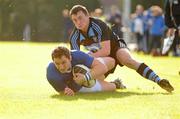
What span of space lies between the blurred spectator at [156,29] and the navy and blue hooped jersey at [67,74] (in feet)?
56.5

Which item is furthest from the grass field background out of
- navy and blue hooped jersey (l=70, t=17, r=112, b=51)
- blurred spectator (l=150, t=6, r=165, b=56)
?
blurred spectator (l=150, t=6, r=165, b=56)

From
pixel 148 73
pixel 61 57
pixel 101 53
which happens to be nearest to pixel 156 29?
pixel 101 53

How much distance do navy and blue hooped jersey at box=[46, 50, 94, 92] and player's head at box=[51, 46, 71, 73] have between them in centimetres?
22

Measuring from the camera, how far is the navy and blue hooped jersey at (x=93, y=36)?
1020 centimetres

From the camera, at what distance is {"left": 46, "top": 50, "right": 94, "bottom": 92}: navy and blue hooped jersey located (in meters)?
9.55

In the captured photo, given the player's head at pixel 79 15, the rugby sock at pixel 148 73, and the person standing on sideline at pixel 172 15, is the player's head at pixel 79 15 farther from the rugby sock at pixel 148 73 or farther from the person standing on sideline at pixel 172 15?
the person standing on sideline at pixel 172 15

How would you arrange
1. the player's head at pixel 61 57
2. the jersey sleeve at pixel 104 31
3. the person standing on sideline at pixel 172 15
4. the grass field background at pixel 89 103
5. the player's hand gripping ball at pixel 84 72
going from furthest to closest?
1. the person standing on sideline at pixel 172 15
2. the jersey sleeve at pixel 104 31
3. the player's hand gripping ball at pixel 84 72
4. the player's head at pixel 61 57
5. the grass field background at pixel 89 103

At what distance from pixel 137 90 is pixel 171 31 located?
430 cm

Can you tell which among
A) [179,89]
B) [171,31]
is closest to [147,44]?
[171,31]

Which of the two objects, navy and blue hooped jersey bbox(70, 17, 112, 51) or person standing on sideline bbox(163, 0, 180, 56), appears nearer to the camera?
navy and blue hooped jersey bbox(70, 17, 112, 51)

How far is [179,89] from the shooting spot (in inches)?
418

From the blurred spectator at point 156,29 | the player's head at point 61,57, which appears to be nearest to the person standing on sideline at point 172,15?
the player's head at point 61,57

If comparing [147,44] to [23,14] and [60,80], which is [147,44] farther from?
[23,14]

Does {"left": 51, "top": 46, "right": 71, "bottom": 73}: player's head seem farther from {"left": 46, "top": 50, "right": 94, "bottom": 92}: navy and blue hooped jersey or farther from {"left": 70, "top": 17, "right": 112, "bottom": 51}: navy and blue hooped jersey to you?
{"left": 70, "top": 17, "right": 112, "bottom": 51}: navy and blue hooped jersey
